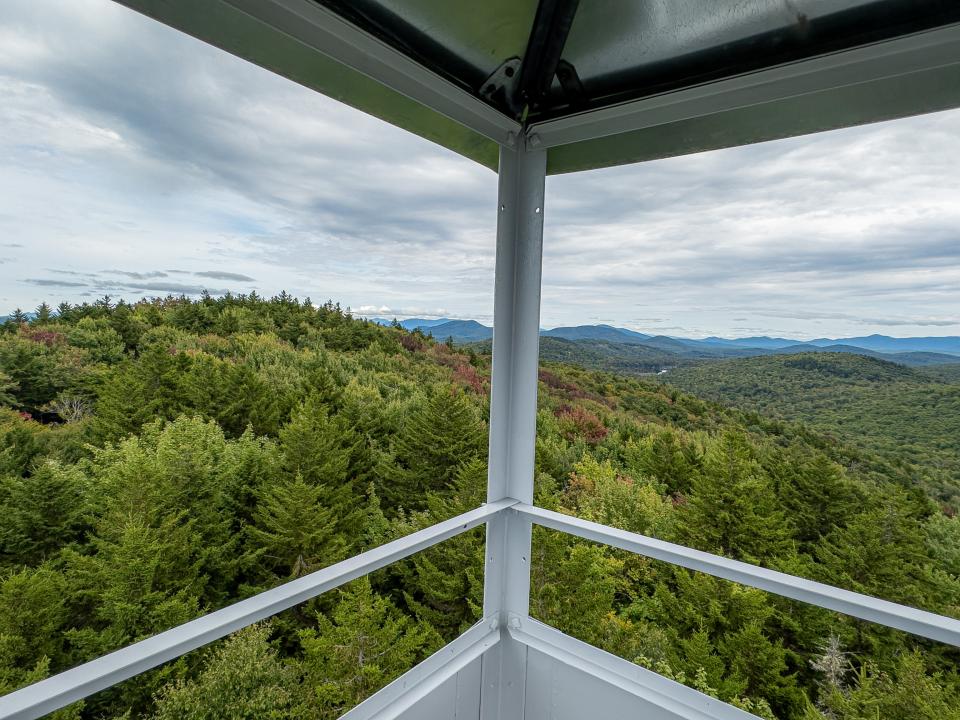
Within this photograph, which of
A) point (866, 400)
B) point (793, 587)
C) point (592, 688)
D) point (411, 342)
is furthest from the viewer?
point (411, 342)

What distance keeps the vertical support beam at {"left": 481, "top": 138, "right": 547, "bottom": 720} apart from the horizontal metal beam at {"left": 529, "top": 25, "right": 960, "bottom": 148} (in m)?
0.26

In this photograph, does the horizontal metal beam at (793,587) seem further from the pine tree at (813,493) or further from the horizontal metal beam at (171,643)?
the pine tree at (813,493)

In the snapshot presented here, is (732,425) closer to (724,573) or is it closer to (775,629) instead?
(724,573)

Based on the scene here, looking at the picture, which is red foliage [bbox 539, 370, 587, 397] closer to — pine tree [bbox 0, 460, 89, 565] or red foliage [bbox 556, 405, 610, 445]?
red foliage [bbox 556, 405, 610, 445]

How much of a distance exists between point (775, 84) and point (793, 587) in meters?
1.49

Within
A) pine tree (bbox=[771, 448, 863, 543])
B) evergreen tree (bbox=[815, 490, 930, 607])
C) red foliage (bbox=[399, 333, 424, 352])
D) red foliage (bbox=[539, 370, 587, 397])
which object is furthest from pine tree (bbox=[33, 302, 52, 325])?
evergreen tree (bbox=[815, 490, 930, 607])

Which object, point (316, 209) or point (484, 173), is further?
point (484, 173)

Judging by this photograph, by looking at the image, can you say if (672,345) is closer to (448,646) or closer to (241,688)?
(448,646)

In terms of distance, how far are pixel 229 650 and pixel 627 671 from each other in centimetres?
158

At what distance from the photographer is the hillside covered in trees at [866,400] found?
1653mm

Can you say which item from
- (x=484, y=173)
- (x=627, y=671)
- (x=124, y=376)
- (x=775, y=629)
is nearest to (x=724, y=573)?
(x=627, y=671)

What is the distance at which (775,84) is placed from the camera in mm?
1381

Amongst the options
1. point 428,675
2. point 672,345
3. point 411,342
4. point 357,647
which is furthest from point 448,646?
point 672,345

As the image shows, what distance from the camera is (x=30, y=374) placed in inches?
44.1
